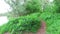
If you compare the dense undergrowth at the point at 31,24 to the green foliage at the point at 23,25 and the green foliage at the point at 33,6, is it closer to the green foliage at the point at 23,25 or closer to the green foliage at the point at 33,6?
the green foliage at the point at 23,25

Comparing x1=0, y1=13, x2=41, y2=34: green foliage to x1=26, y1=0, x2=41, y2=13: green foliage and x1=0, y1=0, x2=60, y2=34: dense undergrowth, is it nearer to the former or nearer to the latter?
x1=0, y1=0, x2=60, y2=34: dense undergrowth

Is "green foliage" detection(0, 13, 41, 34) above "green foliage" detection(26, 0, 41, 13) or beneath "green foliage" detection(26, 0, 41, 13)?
beneath

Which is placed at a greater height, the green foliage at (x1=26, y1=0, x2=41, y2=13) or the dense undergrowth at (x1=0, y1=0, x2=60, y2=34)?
the green foliage at (x1=26, y1=0, x2=41, y2=13)

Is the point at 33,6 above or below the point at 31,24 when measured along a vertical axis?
above

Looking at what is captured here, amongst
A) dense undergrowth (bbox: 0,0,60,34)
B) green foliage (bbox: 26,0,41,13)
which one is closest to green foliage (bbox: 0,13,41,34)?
dense undergrowth (bbox: 0,0,60,34)

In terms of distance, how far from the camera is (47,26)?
5.82m

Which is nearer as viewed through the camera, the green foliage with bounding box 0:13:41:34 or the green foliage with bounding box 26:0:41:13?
the green foliage with bounding box 0:13:41:34

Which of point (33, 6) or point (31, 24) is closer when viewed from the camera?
point (31, 24)

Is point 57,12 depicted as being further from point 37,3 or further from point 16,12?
point 16,12

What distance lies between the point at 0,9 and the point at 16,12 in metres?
1.31

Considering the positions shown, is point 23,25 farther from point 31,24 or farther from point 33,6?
point 33,6

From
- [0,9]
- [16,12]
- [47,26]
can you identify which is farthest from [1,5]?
[47,26]

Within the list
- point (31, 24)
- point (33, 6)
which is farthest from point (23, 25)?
point (33, 6)

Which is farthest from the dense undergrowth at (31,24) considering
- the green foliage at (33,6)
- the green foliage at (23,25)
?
the green foliage at (33,6)
